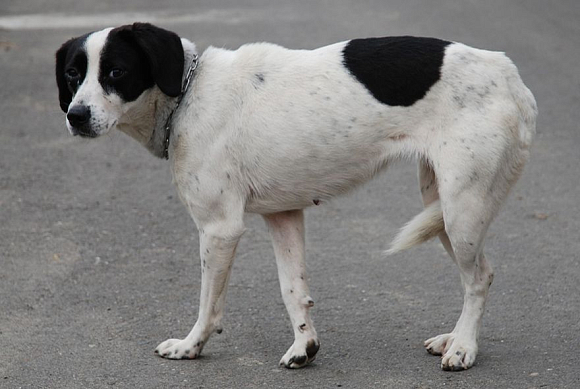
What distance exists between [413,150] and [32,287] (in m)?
2.50

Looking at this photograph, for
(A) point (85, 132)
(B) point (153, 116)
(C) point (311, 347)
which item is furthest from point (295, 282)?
(A) point (85, 132)

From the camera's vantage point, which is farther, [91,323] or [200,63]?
[91,323]

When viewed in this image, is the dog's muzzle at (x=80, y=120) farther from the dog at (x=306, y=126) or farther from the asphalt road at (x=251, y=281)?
the asphalt road at (x=251, y=281)

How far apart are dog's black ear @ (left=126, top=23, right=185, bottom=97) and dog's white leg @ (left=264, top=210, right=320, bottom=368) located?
872 millimetres

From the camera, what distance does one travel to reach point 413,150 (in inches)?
185

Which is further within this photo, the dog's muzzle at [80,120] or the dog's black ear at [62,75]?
the dog's black ear at [62,75]

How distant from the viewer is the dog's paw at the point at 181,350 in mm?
4941

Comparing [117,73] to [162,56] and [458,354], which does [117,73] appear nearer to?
[162,56]

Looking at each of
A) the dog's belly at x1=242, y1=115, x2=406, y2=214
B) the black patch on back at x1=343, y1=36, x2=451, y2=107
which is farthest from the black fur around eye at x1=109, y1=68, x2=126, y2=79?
the black patch on back at x1=343, y1=36, x2=451, y2=107

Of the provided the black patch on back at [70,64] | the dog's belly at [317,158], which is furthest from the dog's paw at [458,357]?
the black patch on back at [70,64]

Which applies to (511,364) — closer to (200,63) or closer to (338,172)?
(338,172)

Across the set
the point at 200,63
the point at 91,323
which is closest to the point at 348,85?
the point at 200,63

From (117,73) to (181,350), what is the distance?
1.35 m

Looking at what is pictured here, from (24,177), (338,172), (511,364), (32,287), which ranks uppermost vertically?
(338,172)
